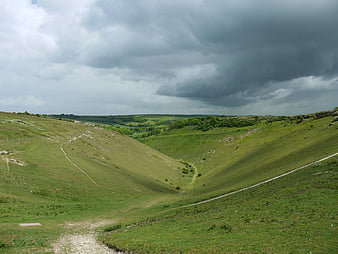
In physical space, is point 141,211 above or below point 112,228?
below

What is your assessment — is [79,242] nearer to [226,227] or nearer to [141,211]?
[226,227]

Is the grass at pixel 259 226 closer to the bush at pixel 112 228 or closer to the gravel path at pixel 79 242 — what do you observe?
the gravel path at pixel 79 242

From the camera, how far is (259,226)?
2122cm

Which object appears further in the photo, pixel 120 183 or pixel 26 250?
pixel 120 183

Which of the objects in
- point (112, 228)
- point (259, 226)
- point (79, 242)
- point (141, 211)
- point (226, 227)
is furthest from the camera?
point (141, 211)

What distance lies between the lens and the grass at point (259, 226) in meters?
17.0

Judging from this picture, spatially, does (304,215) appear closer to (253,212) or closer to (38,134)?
(253,212)

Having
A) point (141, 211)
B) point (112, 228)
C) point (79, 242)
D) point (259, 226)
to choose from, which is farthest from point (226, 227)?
point (141, 211)

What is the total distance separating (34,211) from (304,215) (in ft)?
106

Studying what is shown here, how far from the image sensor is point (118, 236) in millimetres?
24703

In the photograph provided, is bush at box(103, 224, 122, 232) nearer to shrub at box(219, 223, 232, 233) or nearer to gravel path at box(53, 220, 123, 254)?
gravel path at box(53, 220, 123, 254)

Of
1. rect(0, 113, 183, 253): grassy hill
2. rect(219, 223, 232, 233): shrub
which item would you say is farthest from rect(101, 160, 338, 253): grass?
rect(0, 113, 183, 253): grassy hill

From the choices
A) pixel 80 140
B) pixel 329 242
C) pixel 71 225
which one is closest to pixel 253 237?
pixel 329 242

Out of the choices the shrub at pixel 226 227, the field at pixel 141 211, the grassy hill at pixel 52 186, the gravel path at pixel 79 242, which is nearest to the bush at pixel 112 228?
the field at pixel 141 211
